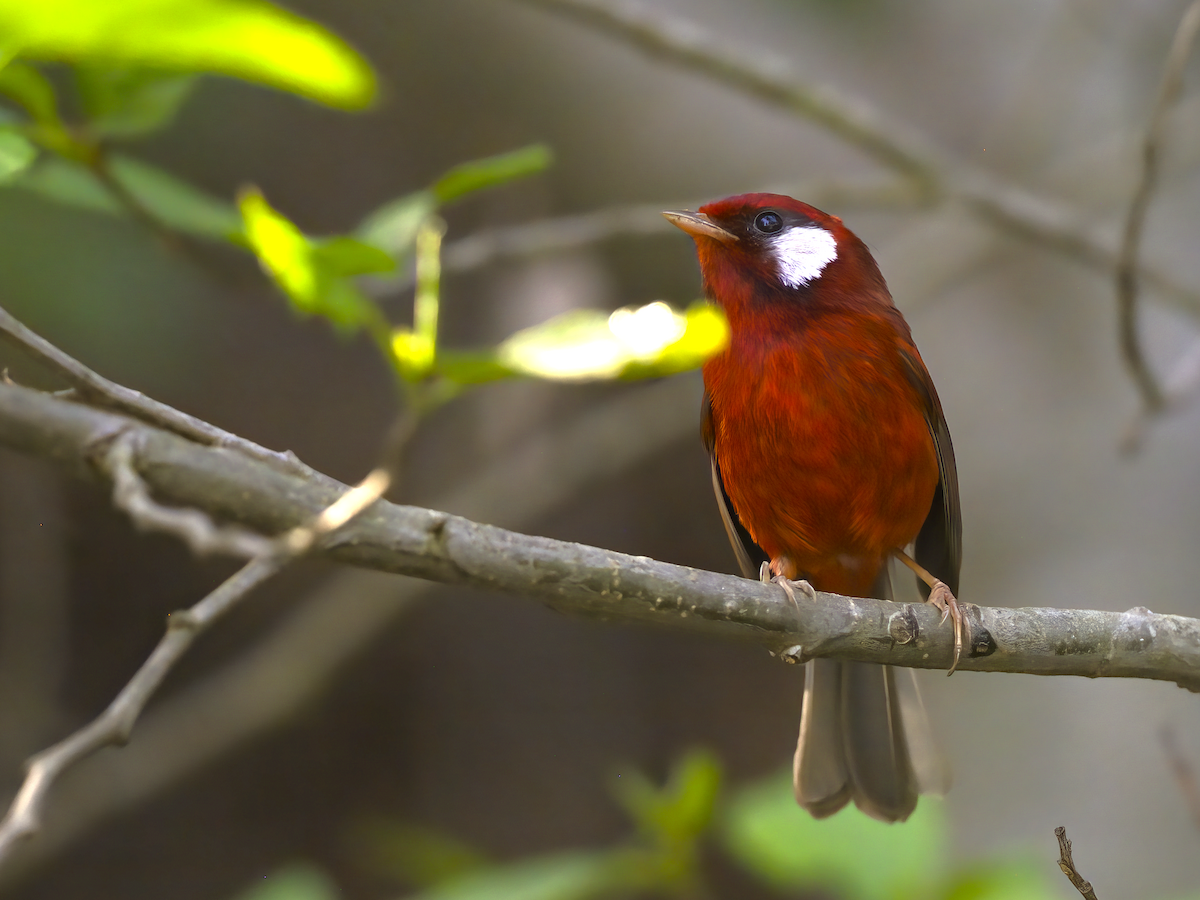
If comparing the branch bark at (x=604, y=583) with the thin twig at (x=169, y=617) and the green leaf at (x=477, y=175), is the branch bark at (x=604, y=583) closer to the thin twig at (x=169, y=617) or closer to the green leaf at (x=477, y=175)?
the thin twig at (x=169, y=617)

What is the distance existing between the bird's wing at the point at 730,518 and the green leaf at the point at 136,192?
4.43 ft

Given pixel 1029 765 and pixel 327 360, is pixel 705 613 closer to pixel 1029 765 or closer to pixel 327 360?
pixel 327 360

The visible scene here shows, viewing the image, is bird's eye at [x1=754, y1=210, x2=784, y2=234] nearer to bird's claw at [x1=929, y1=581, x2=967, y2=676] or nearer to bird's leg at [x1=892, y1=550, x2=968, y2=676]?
bird's leg at [x1=892, y1=550, x2=968, y2=676]

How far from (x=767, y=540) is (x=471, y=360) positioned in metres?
1.96

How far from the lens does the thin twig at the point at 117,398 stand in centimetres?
127

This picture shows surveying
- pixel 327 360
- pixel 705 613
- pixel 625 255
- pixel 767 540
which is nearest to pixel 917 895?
pixel 767 540

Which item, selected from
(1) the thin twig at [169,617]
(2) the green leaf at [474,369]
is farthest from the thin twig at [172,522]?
(2) the green leaf at [474,369]

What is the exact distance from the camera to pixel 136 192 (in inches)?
87.7

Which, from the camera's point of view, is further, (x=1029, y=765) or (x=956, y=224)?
(x=956, y=224)

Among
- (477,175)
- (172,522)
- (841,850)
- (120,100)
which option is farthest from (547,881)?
(120,100)

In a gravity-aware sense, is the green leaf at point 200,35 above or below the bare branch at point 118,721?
above

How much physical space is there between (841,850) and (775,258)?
1509mm

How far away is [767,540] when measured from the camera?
3092 mm

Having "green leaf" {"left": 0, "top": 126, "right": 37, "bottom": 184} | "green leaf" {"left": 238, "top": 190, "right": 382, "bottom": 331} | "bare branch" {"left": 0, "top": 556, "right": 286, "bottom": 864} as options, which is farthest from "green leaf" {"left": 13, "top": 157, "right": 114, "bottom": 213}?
"bare branch" {"left": 0, "top": 556, "right": 286, "bottom": 864}
